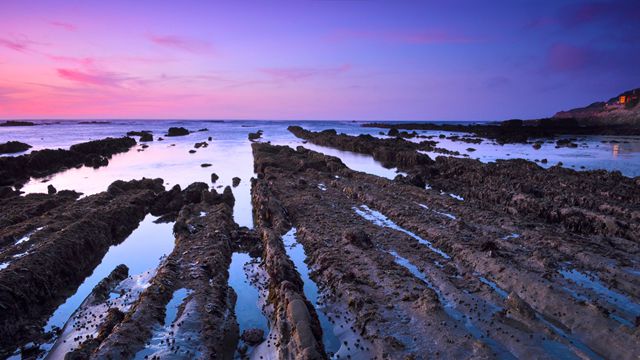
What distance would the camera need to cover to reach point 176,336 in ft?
30.6

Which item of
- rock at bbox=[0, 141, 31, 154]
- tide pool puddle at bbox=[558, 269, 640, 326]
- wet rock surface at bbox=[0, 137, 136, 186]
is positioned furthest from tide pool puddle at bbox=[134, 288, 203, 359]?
rock at bbox=[0, 141, 31, 154]

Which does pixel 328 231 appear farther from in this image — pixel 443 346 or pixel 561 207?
pixel 561 207

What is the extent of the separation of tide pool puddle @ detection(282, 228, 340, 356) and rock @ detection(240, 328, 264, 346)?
162cm

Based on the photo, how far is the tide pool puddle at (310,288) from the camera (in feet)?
31.2

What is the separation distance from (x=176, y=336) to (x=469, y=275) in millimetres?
9046

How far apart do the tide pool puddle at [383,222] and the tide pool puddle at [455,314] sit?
174cm

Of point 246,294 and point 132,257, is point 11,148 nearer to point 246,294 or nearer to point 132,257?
point 132,257

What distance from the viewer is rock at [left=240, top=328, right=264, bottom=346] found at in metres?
9.53

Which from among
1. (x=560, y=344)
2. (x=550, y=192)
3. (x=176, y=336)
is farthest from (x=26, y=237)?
(x=550, y=192)

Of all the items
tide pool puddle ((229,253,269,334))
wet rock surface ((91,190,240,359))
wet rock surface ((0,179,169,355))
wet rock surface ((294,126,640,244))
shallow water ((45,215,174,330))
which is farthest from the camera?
wet rock surface ((294,126,640,244))

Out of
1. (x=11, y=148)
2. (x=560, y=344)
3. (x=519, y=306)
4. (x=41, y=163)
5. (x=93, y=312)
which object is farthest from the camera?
(x=11, y=148)

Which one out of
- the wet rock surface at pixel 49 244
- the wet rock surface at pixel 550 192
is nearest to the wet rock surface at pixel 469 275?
the wet rock surface at pixel 550 192

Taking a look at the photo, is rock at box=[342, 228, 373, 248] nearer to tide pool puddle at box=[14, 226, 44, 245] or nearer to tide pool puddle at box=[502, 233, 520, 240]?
tide pool puddle at box=[502, 233, 520, 240]

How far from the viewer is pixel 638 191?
2105 centimetres
